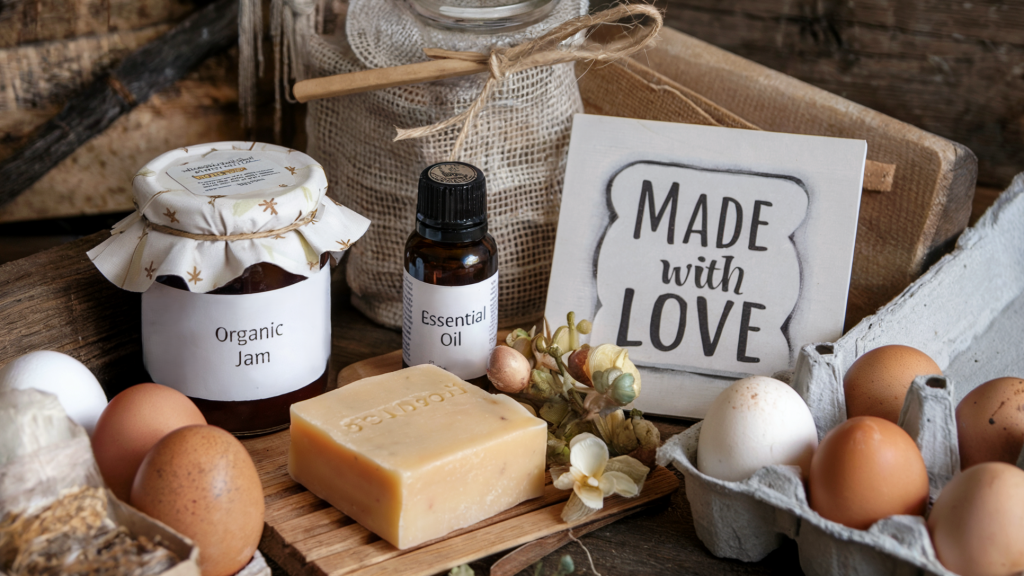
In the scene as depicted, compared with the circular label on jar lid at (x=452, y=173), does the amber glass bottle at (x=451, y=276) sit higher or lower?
lower

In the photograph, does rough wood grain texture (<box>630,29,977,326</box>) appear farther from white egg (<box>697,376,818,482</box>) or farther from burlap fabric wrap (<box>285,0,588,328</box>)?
white egg (<box>697,376,818,482</box>)

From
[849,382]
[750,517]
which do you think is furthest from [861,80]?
[750,517]

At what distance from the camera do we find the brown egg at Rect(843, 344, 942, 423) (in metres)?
0.73

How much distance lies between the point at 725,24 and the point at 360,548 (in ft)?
3.28

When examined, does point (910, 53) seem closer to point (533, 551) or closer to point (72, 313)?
point (533, 551)

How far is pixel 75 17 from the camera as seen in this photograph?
1085 mm

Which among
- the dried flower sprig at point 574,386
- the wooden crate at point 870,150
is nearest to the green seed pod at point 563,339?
the dried flower sprig at point 574,386

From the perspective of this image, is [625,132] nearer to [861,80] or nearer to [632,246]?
[632,246]

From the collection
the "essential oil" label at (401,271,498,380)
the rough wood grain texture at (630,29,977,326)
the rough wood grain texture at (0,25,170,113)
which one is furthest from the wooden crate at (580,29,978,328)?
the rough wood grain texture at (0,25,170,113)

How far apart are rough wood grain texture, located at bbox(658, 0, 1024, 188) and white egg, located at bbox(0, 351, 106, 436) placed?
1.02m

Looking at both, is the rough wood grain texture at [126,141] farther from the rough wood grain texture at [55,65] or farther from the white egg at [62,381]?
the white egg at [62,381]

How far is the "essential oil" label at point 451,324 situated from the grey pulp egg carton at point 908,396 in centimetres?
24

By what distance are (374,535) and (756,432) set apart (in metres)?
0.31

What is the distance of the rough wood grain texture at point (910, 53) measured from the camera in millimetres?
1227
